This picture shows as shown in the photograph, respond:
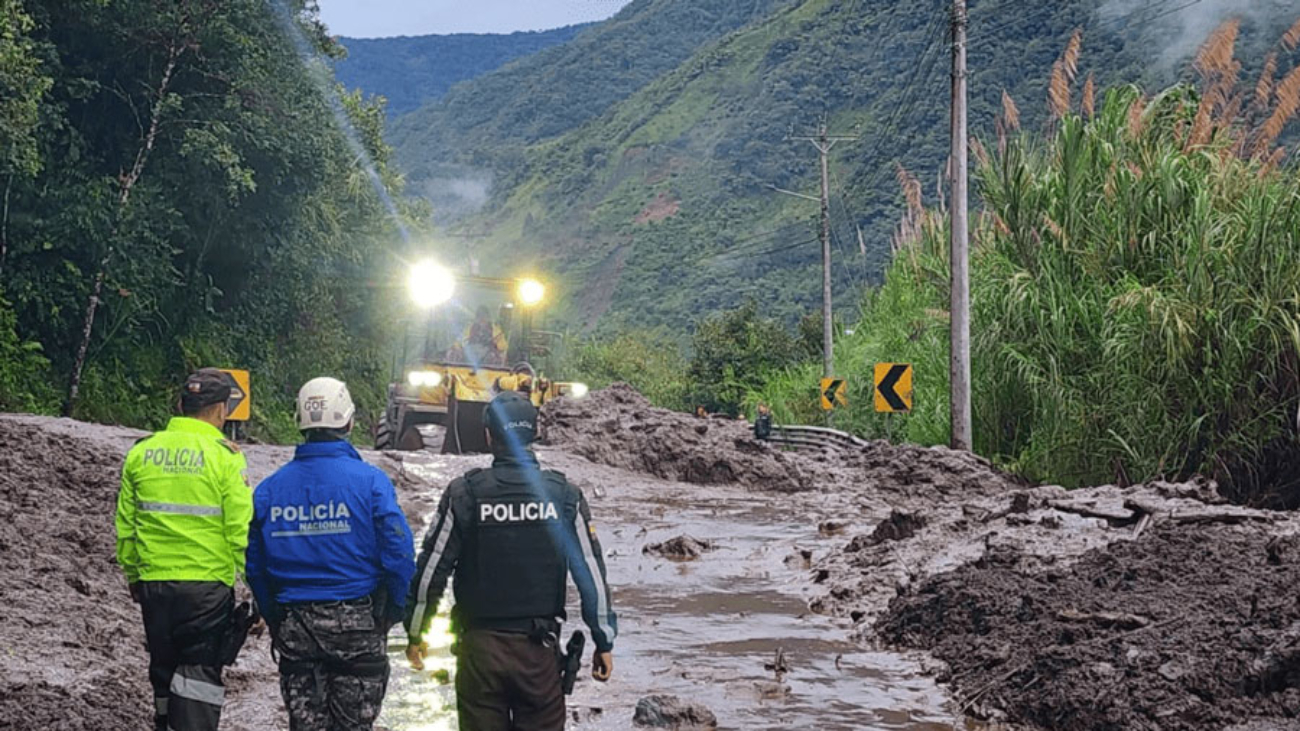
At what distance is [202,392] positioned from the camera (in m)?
6.07

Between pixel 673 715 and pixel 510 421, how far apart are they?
2574 mm

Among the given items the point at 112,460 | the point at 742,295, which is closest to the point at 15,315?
the point at 112,460

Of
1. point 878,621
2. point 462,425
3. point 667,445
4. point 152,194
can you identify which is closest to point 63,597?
point 878,621

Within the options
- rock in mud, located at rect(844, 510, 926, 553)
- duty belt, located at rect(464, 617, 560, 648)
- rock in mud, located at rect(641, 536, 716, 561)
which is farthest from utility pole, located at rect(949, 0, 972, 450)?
duty belt, located at rect(464, 617, 560, 648)

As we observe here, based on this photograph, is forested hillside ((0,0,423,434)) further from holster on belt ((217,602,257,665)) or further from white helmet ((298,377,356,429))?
white helmet ((298,377,356,429))

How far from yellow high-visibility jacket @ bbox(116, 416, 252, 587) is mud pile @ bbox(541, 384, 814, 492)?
53.2ft

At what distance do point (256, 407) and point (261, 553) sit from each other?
2495 centimetres

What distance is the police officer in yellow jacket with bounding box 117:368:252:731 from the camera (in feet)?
19.3

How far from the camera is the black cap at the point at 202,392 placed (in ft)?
19.9

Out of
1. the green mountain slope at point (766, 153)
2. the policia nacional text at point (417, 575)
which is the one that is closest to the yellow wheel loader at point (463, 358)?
the policia nacional text at point (417, 575)

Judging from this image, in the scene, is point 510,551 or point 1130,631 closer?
point 510,551

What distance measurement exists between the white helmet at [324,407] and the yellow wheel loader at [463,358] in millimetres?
19023

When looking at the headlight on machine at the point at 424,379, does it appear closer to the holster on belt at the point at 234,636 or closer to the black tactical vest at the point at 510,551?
the holster on belt at the point at 234,636

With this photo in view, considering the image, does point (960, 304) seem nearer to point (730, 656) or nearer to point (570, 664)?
point (730, 656)
